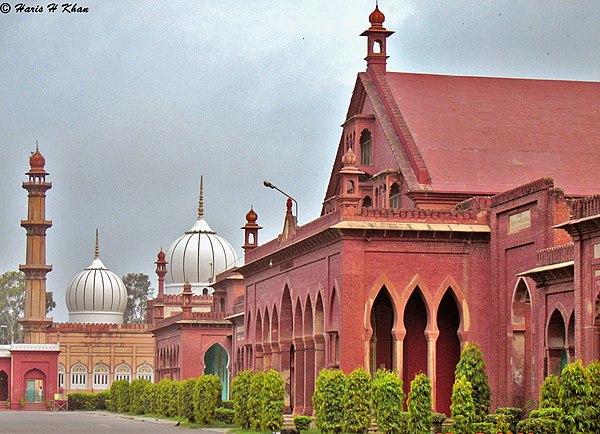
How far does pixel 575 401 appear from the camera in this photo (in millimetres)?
30531

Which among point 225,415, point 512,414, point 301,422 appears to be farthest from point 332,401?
point 225,415

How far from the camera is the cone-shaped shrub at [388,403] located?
125 ft

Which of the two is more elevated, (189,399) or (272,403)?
(272,403)

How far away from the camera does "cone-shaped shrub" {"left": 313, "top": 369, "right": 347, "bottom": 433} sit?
40.5 meters

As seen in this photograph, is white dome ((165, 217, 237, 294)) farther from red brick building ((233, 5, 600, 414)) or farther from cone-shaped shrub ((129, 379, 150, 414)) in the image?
red brick building ((233, 5, 600, 414))

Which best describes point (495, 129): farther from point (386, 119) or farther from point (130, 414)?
point (130, 414)

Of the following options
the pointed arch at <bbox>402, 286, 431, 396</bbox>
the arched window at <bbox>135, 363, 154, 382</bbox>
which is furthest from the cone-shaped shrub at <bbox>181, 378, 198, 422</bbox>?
the arched window at <bbox>135, 363, 154, 382</bbox>

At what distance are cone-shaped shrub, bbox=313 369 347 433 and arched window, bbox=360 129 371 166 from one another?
13974 mm

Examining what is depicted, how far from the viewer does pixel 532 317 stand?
137 ft

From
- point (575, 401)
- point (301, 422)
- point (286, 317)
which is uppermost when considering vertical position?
point (286, 317)

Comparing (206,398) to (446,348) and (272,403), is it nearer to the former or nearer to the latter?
(272,403)

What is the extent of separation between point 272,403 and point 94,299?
2416 inches

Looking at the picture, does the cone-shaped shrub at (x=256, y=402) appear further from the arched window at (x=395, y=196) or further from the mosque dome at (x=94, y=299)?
the mosque dome at (x=94, y=299)

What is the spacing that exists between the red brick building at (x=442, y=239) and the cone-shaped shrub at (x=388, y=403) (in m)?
4.27
